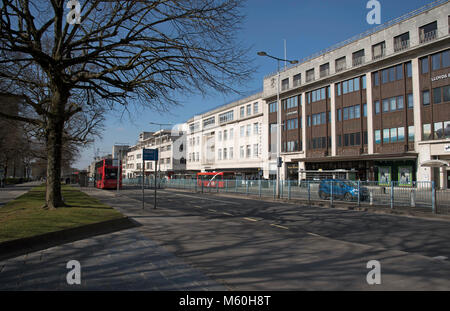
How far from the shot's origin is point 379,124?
3622 centimetres

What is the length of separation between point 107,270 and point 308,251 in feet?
13.5

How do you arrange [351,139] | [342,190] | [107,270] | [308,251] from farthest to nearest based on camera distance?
[351,139]
[342,190]
[308,251]
[107,270]

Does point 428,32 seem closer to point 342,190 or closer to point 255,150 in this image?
point 342,190

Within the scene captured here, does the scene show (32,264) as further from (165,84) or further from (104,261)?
(165,84)

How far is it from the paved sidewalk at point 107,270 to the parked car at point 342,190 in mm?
14127

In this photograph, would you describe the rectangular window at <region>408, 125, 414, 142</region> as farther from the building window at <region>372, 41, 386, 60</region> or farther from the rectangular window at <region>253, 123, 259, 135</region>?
the rectangular window at <region>253, 123, 259, 135</region>

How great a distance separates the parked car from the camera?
58.7 feet

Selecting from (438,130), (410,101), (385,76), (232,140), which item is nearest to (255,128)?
(232,140)

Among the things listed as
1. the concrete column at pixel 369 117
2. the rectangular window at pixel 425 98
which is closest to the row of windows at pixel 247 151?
the concrete column at pixel 369 117

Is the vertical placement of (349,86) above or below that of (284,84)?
below

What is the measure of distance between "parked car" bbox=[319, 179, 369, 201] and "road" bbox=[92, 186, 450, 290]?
248 inches

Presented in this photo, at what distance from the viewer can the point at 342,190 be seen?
19109 millimetres

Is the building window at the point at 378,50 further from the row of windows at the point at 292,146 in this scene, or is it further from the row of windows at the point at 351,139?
the row of windows at the point at 292,146
